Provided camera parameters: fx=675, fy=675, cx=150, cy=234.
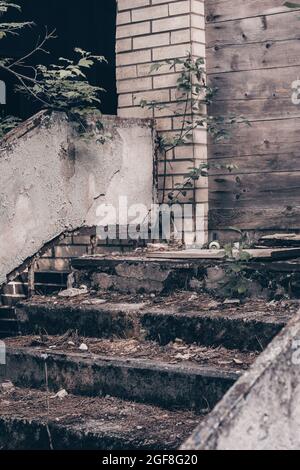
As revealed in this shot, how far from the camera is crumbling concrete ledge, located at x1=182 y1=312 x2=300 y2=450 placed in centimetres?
238

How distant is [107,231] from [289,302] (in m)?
2.07

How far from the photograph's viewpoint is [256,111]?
5.50 m

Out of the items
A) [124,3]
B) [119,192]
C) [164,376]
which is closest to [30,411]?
[164,376]

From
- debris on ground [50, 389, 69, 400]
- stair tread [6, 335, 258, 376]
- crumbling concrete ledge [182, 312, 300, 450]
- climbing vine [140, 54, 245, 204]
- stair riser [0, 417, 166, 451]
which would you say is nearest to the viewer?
crumbling concrete ledge [182, 312, 300, 450]

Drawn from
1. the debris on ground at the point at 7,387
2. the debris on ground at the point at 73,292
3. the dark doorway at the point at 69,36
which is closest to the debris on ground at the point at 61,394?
the debris on ground at the point at 7,387

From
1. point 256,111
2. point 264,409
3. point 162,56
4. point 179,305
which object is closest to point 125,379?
point 179,305

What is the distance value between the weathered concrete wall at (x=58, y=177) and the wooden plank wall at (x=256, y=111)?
0.69m

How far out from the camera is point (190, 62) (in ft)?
18.1

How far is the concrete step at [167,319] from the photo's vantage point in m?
3.82

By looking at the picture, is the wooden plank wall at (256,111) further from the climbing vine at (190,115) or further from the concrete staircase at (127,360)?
the concrete staircase at (127,360)

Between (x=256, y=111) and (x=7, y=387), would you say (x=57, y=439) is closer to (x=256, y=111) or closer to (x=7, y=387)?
(x=7, y=387)

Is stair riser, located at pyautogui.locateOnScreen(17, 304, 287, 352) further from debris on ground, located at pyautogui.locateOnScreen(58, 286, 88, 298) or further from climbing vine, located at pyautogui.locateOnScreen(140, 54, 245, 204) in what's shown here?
climbing vine, located at pyautogui.locateOnScreen(140, 54, 245, 204)

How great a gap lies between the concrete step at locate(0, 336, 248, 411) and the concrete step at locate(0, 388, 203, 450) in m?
0.08

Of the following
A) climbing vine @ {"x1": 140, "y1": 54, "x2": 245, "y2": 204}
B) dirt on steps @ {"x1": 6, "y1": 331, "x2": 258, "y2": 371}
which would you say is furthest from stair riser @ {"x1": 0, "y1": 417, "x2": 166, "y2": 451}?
climbing vine @ {"x1": 140, "y1": 54, "x2": 245, "y2": 204}
